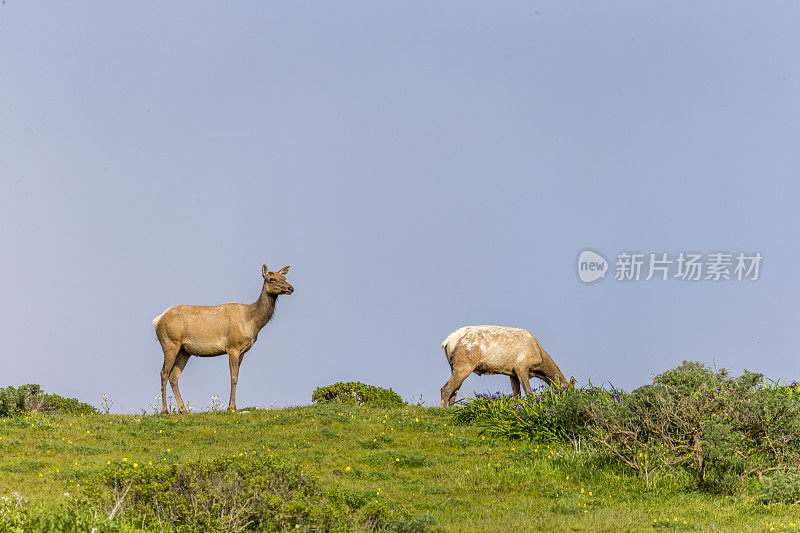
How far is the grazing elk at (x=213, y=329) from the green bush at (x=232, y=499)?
11.5 metres

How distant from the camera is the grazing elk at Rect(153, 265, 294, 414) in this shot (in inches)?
829

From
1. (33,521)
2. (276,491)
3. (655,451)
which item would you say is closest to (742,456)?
(655,451)

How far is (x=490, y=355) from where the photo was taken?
21.4 metres

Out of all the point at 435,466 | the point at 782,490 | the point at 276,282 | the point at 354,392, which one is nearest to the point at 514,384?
the point at 354,392

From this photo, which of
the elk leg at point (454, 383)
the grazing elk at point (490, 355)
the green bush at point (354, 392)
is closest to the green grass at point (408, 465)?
the elk leg at point (454, 383)

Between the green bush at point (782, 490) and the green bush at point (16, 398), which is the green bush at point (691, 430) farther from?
the green bush at point (16, 398)

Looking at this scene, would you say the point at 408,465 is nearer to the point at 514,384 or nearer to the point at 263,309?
the point at 263,309

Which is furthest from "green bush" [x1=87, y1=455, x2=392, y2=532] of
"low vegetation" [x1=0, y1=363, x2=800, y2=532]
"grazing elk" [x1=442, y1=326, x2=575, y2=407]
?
"grazing elk" [x1=442, y1=326, x2=575, y2=407]

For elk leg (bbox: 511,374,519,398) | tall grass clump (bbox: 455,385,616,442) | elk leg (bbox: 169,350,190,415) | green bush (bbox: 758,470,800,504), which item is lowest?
green bush (bbox: 758,470,800,504)

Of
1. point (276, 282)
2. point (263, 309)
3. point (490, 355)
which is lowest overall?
point (490, 355)

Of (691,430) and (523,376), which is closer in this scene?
(691,430)

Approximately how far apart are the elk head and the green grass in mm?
3225

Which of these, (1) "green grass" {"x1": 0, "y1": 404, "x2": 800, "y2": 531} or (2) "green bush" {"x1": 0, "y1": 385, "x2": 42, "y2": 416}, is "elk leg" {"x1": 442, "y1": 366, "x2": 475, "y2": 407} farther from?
(2) "green bush" {"x1": 0, "y1": 385, "x2": 42, "y2": 416}

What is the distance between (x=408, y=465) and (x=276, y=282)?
834 centimetres
